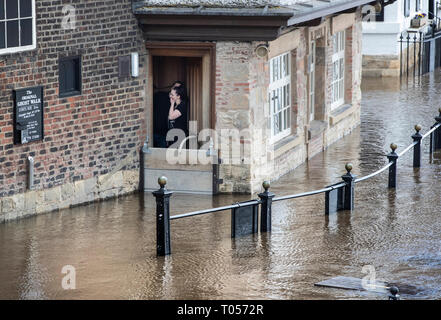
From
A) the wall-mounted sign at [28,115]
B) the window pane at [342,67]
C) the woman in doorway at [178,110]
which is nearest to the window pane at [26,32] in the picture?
the wall-mounted sign at [28,115]

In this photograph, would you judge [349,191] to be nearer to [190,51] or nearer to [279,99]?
[190,51]

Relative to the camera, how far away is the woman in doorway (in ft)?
68.5

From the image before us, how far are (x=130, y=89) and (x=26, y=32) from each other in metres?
2.89

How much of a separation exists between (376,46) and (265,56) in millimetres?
16944

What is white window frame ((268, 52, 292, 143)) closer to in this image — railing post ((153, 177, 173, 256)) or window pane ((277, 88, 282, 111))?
window pane ((277, 88, 282, 111))

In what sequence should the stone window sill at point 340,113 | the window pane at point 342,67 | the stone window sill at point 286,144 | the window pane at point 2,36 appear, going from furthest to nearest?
the window pane at point 342,67 → the stone window sill at point 340,113 → the stone window sill at point 286,144 → the window pane at point 2,36

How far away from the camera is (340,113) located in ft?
86.0

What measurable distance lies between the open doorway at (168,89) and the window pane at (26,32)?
3504 millimetres

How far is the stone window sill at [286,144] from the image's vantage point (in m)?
21.6

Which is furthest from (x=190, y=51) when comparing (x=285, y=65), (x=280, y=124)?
(x=280, y=124)

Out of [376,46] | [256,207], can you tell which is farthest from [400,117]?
[256,207]

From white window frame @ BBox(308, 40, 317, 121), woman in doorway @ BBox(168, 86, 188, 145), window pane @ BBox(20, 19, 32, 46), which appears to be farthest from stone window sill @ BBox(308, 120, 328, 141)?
window pane @ BBox(20, 19, 32, 46)

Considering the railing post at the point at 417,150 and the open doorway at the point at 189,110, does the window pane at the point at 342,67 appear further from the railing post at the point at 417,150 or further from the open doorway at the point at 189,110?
the open doorway at the point at 189,110
